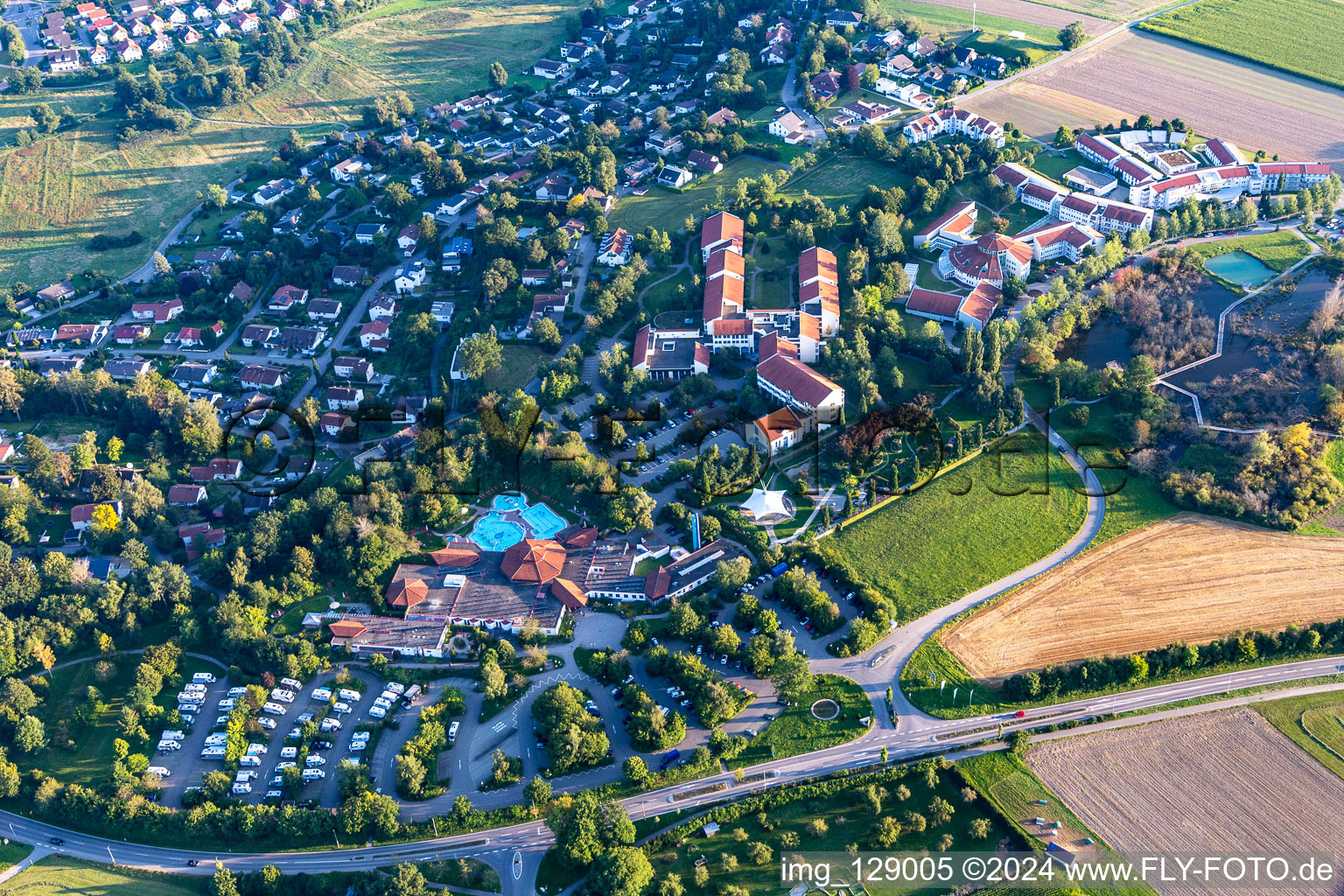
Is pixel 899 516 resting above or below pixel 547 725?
above

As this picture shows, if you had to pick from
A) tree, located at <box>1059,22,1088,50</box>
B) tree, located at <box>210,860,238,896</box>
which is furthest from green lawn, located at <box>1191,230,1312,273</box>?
tree, located at <box>210,860,238,896</box>

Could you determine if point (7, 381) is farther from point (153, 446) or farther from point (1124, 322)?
point (1124, 322)

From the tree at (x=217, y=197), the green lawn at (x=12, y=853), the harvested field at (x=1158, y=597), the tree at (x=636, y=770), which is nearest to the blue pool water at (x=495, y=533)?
the tree at (x=636, y=770)

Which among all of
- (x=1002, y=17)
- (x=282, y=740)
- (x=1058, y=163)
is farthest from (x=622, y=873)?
(x=1002, y=17)

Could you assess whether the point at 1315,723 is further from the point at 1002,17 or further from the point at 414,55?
the point at 414,55

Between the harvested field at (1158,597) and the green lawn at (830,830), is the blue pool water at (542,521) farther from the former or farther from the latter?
the harvested field at (1158,597)

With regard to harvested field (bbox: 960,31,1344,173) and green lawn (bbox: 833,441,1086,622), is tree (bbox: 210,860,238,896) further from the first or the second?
harvested field (bbox: 960,31,1344,173)

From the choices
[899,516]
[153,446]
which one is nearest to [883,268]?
[899,516]

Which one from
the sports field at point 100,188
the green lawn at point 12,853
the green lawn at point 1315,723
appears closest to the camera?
the green lawn at point 1315,723
